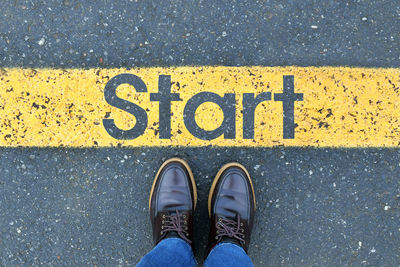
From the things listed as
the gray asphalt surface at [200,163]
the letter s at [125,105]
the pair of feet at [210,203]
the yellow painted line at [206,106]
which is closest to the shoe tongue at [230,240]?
the pair of feet at [210,203]

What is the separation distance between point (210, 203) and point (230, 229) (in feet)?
0.72

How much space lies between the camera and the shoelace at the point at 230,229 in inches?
82.3

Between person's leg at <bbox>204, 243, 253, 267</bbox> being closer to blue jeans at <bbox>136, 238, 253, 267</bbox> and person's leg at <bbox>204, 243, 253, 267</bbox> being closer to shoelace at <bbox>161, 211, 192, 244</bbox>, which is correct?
blue jeans at <bbox>136, 238, 253, 267</bbox>

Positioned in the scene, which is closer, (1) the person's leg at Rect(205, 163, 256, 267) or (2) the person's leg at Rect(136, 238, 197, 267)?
(2) the person's leg at Rect(136, 238, 197, 267)

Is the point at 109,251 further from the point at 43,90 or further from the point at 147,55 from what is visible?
the point at 147,55

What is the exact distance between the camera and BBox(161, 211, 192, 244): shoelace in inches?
81.9

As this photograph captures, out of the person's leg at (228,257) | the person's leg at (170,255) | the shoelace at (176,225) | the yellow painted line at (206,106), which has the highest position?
the yellow painted line at (206,106)

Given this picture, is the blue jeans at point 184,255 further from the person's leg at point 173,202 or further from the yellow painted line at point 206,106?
the yellow painted line at point 206,106

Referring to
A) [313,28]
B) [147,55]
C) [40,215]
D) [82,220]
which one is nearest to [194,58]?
[147,55]

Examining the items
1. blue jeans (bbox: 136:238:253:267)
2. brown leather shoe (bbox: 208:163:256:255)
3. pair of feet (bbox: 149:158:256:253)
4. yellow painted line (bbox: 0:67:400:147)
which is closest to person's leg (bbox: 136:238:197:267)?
blue jeans (bbox: 136:238:253:267)

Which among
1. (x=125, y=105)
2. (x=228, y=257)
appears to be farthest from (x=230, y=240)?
(x=125, y=105)

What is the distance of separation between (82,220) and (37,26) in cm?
136

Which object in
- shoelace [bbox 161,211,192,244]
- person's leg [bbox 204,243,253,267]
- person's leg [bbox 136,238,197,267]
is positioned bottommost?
person's leg [bbox 204,243,253,267]

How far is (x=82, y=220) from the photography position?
216 centimetres
